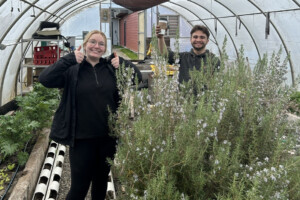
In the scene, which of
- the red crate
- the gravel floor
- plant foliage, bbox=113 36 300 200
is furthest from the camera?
the red crate

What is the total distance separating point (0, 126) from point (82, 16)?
33.2ft

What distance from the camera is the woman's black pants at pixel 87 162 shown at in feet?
8.85

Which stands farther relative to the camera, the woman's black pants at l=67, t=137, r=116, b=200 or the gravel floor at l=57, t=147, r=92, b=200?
the gravel floor at l=57, t=147, r=92, b=200

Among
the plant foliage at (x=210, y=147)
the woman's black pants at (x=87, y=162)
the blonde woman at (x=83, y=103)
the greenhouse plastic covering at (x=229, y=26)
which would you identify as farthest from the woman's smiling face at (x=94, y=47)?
the greenhouse plastic covering at (x=229, y=26)

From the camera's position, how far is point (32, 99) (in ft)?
16.8

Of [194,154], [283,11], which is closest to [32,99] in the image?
[194,154]

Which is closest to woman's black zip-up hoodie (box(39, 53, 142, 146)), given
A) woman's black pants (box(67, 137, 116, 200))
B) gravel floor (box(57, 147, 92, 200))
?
woman's black pants (box(67, 137, 116, 200))

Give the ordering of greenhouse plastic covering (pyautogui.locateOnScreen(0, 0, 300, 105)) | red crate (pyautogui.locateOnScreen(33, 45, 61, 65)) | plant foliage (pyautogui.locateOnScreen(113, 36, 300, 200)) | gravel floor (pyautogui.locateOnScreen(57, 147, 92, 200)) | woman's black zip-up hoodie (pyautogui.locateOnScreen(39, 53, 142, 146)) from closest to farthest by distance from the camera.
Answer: plant foliage (pyautogui.locateOnScreen(113, 36, 300, 200)), woman's black zip-up hoodie (pyautogui.locateOnScreen(39, 53, 142, 146)), gravel floor (pyautogui.locateOnScreen(57, 147, 92, 200)), greenhouse plastic covering (pyautogui.locateOnScreen(0, 0, 300, 105)), red crate (pyautogui.locateOnScreen(33, 45, 61, 65))

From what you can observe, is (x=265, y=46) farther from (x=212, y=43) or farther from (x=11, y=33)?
(x=11, y=33)

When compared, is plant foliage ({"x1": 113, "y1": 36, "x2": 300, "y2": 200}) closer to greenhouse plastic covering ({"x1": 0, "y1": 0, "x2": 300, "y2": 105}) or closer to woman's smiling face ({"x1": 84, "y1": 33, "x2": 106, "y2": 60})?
woman's smiling face ({"x1": 84, "y1": 33, "x2": 106, "y2": 60})

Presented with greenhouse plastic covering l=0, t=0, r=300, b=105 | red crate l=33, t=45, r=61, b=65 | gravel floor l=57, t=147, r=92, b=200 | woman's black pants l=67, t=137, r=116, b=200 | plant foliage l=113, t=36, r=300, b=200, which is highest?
greenhouse plastic covering l=0, t=0, r=300, b=105

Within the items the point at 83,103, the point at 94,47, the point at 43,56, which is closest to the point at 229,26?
the point at 43,56

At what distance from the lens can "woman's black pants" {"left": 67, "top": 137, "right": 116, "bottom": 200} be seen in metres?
2.70

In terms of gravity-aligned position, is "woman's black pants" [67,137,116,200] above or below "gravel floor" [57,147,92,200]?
above
